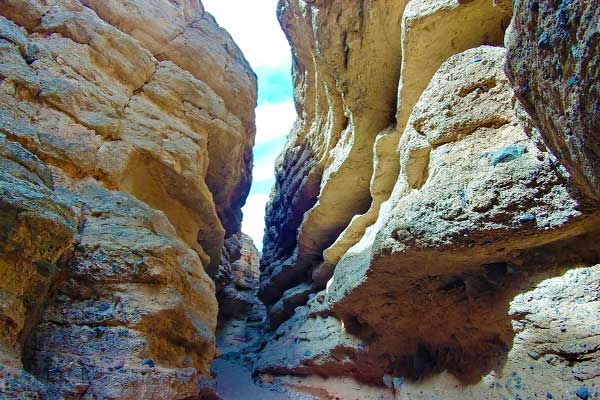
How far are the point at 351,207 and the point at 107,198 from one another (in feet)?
17.4

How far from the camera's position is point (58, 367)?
305cm

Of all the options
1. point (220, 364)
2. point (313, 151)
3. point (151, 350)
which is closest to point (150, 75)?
point (313, 151)

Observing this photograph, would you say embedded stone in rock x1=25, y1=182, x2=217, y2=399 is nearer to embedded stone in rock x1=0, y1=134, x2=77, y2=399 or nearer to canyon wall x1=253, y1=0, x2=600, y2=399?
embedded stone in rock x1=0, y1=134, x2=77, y2=399

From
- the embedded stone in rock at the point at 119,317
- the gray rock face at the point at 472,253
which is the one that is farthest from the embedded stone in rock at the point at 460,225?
the embedded stone in rock at the point at 119,317

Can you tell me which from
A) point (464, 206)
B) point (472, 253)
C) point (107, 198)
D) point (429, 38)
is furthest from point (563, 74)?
point (107, 198)

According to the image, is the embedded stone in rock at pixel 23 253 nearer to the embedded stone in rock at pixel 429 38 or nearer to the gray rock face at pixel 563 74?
the gray rock face at pixel 563 74

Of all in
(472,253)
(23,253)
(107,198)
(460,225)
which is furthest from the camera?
(107,198)

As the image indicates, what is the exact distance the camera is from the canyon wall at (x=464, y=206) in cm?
226

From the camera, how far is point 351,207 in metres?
8.44

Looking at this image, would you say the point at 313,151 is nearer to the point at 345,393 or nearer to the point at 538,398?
Result: the point at 345,393

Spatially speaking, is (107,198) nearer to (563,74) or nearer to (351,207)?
(563,74)

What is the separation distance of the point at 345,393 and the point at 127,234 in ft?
15.0

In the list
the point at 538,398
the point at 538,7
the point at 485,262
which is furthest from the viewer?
the point at 485,262

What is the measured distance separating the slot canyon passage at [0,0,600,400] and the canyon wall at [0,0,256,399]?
0.09 ft
